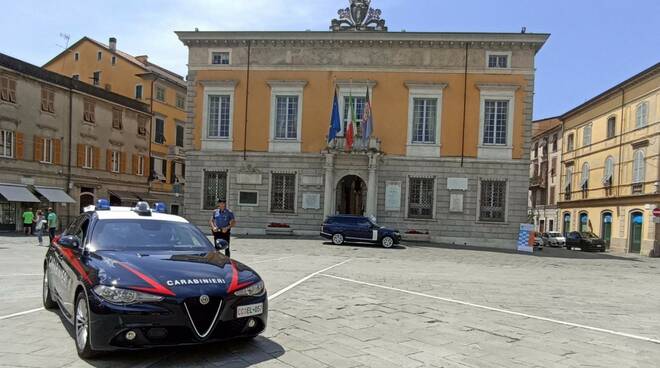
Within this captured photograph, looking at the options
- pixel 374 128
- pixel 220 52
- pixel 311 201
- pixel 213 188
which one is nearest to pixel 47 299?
pixel 311 201

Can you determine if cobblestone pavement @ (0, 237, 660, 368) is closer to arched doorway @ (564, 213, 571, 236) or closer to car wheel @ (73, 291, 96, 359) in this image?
car wheel @ (73, 291, 96, 359)

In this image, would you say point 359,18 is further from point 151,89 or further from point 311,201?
point 151,89

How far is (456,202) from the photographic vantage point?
95.2 feet

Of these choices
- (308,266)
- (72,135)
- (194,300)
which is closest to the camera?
(194,300)

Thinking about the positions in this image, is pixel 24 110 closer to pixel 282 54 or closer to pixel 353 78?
pixel 282 54

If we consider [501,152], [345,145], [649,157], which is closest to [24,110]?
[345,145]

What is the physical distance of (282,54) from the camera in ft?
99.7

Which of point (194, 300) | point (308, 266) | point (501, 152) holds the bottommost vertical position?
point (308, 266)

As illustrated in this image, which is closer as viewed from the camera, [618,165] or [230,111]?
[230,111]

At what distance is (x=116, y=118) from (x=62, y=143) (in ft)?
19.4

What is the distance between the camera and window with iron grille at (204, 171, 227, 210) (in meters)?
31.0

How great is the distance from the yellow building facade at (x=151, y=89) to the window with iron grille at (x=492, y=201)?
25.7 meters

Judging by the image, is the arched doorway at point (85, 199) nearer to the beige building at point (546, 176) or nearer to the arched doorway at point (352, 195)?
the arched doorway at point (352, 195)

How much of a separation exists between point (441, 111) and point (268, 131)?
410 inches
